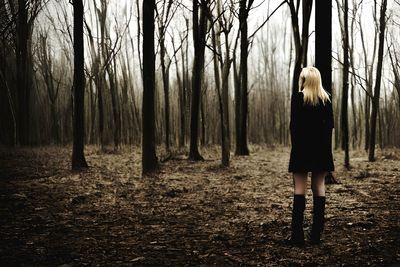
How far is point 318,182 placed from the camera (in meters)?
3.63

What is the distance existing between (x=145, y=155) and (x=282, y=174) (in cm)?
341

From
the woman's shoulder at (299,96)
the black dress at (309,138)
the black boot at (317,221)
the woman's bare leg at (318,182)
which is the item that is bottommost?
the black boot at (317,221)

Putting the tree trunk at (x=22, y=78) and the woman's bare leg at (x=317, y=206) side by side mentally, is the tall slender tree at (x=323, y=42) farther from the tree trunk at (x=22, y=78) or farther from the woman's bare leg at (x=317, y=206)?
the tree trunk at (x=22, y=78)

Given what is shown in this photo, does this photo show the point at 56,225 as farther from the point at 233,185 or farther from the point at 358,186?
the point at 358,186

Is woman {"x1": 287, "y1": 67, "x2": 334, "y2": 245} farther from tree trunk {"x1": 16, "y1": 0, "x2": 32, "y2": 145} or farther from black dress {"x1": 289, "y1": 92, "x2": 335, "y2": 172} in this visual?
tree trunk {"x1": 16, "y1": 0, "x2": 32, "y2": 145}

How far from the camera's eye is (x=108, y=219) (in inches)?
192

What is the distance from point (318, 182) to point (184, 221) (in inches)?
75.8

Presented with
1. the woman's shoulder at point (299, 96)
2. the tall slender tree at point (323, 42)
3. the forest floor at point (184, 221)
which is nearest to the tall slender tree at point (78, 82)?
the forest floor at point (184, 221)

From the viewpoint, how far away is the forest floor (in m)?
3.33

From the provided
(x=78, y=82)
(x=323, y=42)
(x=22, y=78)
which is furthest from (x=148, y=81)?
(x=22, y=78)

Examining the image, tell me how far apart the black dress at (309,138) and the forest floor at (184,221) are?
81 centimetres

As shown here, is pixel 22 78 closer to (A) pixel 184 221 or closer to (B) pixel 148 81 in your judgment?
(B) pixel 148 81

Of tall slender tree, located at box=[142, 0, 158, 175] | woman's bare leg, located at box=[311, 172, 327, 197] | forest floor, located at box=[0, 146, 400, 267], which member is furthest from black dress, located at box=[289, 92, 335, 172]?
tall slender tree, located at box=[142, 0, 158, 175]

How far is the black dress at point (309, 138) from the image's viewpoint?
351cm
